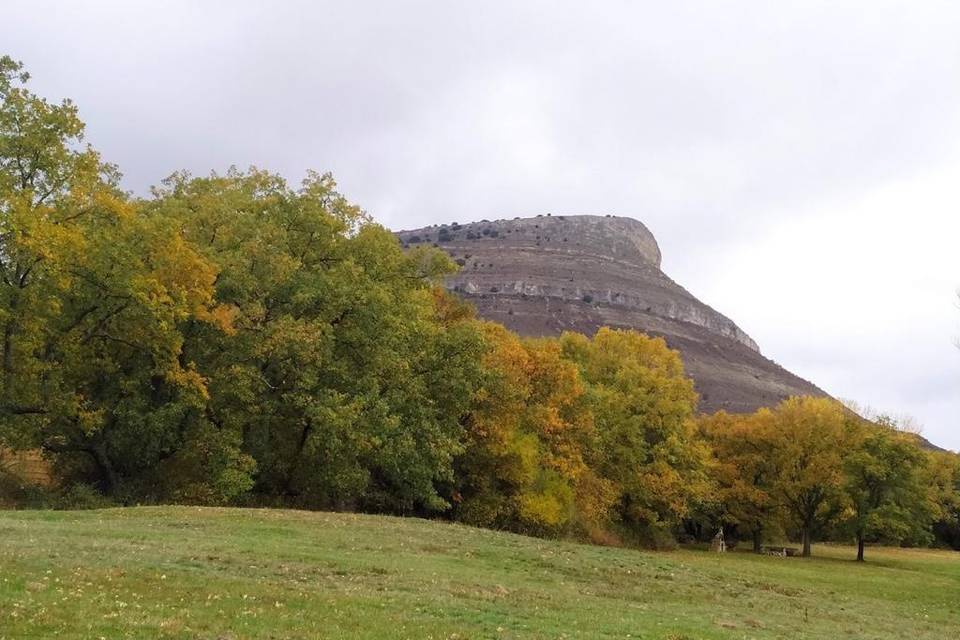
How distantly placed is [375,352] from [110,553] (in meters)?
23.5

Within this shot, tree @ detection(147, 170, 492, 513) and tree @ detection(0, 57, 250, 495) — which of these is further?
tree @ detection(147, 170, 492, 513)

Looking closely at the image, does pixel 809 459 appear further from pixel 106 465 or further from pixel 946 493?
pixel 106 465

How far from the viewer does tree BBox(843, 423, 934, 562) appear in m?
62.3

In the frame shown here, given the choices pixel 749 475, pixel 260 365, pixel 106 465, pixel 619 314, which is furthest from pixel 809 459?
pixel 619 314

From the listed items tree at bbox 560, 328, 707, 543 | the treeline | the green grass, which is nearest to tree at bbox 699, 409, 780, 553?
tree at bbox 560, 328, 707, 543

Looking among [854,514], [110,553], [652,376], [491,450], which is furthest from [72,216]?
[854,514]

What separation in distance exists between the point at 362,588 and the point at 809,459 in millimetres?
58347

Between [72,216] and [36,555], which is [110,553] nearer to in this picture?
[36,555]

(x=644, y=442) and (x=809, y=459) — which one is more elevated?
(x=809, y=459)

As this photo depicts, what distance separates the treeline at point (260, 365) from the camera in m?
32.1

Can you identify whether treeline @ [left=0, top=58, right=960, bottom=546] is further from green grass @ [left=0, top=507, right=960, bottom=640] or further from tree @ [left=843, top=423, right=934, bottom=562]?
tree @ [left=843, top=423, right=934, bottom=562]

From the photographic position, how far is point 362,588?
57.4 feet

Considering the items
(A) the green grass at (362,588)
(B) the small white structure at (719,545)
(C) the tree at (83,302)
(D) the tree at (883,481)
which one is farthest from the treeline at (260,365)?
(D) the tree at (883,481)

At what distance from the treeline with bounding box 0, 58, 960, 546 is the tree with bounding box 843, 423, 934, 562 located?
54.5 feet
